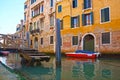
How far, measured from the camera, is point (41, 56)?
613 inches

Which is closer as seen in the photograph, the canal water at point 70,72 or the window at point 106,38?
the canal water at point 70,72

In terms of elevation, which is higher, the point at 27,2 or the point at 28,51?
the point at 27,2

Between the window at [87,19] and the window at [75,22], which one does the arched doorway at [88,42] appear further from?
the window at [75,22]

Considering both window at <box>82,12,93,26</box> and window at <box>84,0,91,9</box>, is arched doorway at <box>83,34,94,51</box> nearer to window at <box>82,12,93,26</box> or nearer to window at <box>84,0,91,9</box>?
window at <box>82,12,93,26</box>

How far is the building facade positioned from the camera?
33.2 meters

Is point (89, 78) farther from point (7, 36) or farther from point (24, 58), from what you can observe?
point (7, 36)

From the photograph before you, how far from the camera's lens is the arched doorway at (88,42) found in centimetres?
2592

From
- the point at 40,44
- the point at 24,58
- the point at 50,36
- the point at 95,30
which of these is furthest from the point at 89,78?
→ the point at 40,44

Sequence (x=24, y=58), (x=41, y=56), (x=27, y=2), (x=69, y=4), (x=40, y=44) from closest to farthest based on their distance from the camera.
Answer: (x=41, y=56) < (x=24, y=58) < (x=69, y=4) < (x=40, y=44) < (x=27, y=2)

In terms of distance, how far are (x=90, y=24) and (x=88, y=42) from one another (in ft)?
7.08

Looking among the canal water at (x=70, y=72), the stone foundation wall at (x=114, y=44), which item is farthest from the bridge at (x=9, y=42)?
the stone foundation wall at (x=114, y=44)

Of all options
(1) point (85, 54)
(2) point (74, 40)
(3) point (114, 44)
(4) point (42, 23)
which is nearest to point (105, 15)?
(3) point (114, 44)

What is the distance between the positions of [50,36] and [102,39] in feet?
36.0

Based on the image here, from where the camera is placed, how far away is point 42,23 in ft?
120
